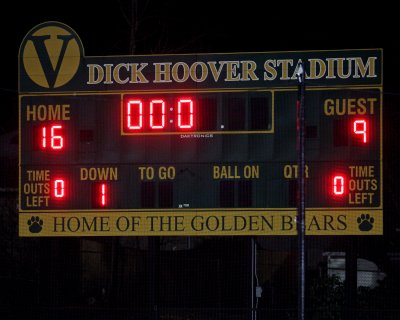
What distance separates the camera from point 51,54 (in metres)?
13.7

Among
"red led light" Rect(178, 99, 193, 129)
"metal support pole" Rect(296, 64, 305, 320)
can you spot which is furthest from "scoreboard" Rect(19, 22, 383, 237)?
"metal support pole" Rect(296, 64, 305, 320)

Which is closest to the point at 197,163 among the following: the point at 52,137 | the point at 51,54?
the point at 52,137

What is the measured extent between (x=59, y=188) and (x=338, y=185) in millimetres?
4256

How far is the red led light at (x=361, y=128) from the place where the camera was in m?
13.0

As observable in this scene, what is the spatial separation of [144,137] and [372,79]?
11.6ft

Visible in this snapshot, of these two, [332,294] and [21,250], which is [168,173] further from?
[21,250]

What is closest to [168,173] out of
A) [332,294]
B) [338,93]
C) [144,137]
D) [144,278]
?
[144,137]

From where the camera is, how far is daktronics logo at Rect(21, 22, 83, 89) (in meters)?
13.7

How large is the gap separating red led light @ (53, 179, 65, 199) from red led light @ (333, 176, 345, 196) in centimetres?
414

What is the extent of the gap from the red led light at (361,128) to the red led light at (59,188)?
451 centimetres

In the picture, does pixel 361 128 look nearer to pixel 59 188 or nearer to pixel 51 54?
pixel 59 188

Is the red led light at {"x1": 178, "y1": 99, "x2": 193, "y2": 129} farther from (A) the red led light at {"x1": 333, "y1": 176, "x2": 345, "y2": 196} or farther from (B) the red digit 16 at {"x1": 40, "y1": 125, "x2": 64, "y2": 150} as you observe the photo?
(A) the red led light at {"x1": 333, "y1": 176, "x2": 345, "y2": 196}

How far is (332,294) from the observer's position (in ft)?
52.4

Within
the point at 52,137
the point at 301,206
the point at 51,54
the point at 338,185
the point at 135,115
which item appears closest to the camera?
the point at 301,206
